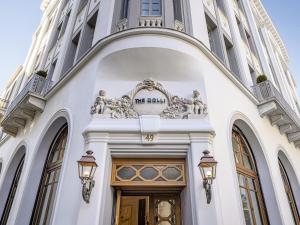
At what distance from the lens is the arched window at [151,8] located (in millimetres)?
7740

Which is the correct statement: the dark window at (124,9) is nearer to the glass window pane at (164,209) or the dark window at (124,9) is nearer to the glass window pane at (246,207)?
the glass window pane at (164,209)

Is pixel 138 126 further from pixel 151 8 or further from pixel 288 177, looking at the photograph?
pixel 288 177

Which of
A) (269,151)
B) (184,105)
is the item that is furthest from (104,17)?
(269,151)

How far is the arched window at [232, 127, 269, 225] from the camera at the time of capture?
6512 mm

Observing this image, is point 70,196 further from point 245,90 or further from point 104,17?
point 245,90

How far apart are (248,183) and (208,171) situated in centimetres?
304

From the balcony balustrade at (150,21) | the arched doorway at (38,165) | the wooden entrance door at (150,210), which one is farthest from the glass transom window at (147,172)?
the balcony balustrade at (150,21)

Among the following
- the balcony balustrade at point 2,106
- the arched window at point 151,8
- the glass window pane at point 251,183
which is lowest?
the glass window pane at point 251,183

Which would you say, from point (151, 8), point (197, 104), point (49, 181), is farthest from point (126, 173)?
point (151, 8)

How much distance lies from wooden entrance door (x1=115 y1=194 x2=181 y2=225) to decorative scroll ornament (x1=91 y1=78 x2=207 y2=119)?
1.99m

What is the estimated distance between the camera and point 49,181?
740 cm

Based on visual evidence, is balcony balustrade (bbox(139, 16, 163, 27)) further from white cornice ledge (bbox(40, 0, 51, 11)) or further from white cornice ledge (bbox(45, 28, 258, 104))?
white cornice ledge (bbox(40, 0, 51, 11))

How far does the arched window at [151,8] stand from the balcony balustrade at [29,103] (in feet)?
15.3

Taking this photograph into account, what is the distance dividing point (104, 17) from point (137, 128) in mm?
4381
